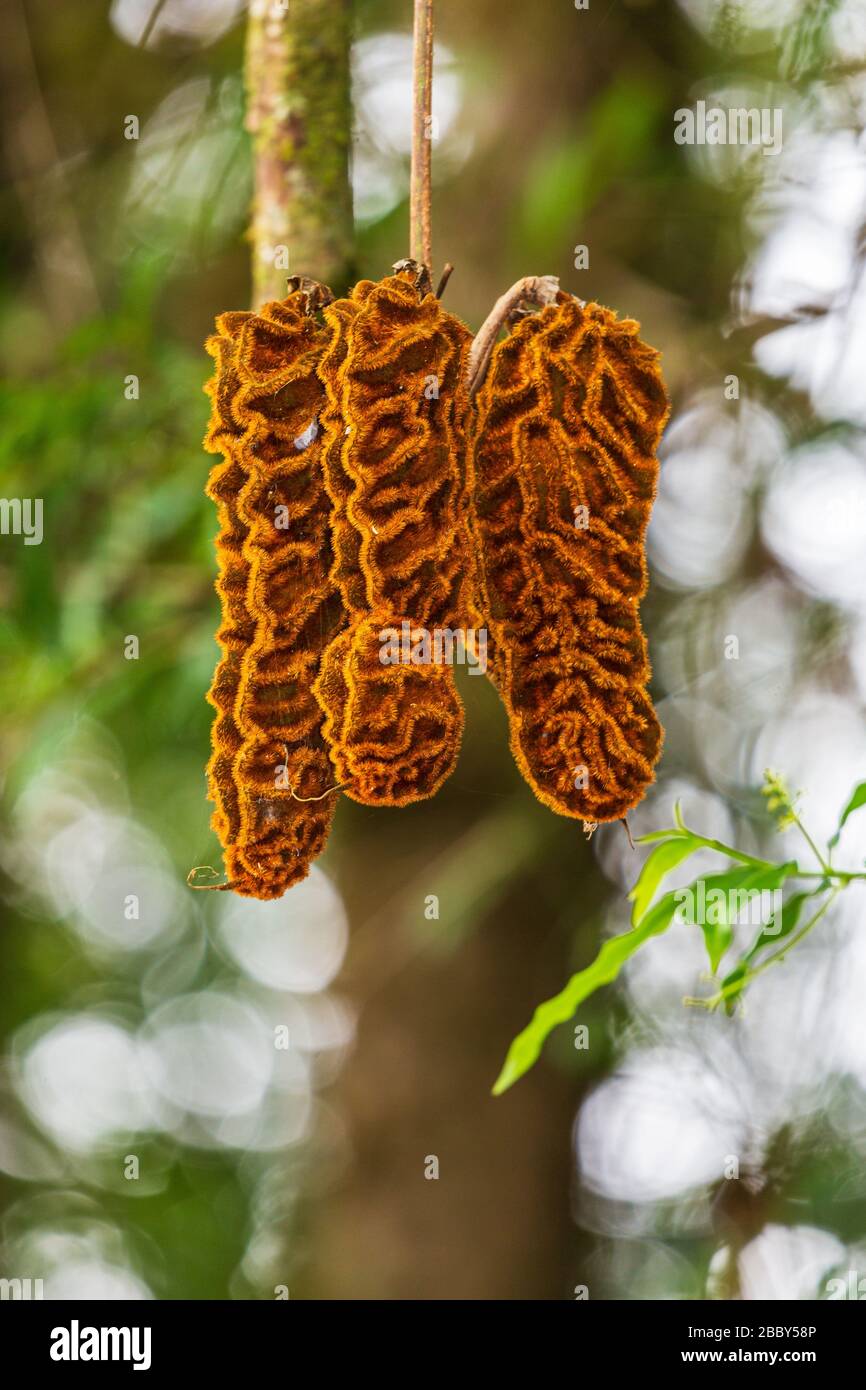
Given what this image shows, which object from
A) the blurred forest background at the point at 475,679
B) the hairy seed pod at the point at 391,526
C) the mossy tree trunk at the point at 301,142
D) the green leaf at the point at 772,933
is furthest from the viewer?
the blurred forest background at the point at 475,679

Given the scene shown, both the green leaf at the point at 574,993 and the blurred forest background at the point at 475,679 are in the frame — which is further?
the blurred forest background at the point at 475,679

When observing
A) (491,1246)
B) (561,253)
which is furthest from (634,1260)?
(561,253)

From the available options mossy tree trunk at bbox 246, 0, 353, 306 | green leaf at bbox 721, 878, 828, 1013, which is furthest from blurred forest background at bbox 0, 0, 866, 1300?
green leaf at bbox 721, 878, 828, 1013

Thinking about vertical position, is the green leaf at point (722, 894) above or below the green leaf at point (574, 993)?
above

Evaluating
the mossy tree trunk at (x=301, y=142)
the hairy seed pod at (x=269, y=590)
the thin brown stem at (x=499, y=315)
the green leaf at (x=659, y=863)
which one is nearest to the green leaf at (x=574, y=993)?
the green leaf at (x=659, y=863)

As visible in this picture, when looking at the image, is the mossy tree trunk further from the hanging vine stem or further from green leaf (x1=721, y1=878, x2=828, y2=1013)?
green leaf (x1=721, y1=878, x2=828, y2=1013)

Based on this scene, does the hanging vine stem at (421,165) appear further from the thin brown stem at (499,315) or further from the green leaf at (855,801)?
the green leaf at (855,801)

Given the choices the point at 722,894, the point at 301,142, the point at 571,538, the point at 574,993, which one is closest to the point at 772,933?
the point at 722,894
